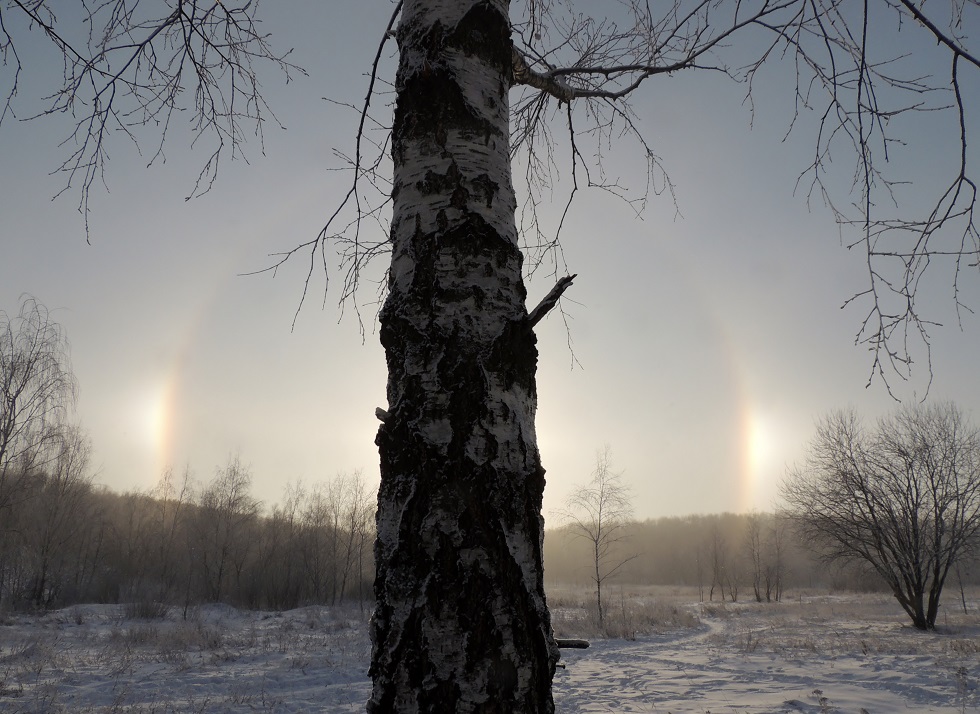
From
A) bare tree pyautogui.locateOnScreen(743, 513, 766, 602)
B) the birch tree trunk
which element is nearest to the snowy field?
the birch tree trunk

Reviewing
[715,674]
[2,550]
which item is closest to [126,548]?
[2,550]

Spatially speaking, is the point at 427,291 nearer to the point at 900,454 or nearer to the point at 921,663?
the point at 921,663

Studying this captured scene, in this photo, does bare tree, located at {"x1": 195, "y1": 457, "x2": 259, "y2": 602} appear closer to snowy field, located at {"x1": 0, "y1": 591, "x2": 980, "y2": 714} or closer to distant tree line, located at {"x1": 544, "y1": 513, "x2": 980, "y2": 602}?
snowy field, located at {"x1": 0, "y1": 591, "x2": 980, "y2": 714}

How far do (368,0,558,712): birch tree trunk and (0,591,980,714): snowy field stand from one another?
7190 millimetres

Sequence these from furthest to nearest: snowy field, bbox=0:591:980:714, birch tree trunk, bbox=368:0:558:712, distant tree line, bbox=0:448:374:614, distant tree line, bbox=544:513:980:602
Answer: distant tree line, bbox=544:513:980:602
distant tree line, bbox=0:448:374:614
snowy field, bbox=0:591:980:714
birch tree trunk, bbox=368:0:558:712

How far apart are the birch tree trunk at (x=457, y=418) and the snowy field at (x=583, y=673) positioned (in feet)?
23.6

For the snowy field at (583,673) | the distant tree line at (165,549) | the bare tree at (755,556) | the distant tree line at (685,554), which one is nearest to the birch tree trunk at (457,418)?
the snowy field at (583,673)

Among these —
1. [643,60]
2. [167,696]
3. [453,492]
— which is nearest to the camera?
[453,492]

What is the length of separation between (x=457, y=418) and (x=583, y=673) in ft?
34.0

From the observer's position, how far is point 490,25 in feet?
4.94

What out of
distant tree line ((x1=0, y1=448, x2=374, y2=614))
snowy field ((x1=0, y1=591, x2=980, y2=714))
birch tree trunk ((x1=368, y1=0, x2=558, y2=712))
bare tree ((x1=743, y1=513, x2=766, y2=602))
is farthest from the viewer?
bare tree ((x1=743, y1=513, x2=766, y2=602))

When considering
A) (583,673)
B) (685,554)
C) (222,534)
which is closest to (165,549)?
(222,534)

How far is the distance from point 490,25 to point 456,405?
109 cm

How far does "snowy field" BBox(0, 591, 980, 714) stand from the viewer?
7008 mm
